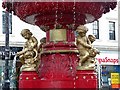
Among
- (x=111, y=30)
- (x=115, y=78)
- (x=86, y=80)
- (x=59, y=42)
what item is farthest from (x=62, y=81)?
(x=111, y=30)

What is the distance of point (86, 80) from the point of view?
3.43 meters

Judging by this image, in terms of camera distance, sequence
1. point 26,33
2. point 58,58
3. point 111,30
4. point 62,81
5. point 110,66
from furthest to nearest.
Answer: point 111,30 → point 110,66 → point 26,33 → point 58,58 → point 62,81

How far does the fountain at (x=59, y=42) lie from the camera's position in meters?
3.39

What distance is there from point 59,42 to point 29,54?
0.30 metres

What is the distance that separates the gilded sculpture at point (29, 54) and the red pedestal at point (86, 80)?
16.7 inches

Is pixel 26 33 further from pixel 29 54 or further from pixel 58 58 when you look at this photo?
pixel 58 58

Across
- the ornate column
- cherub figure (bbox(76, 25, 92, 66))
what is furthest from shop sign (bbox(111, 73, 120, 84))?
the ornate column

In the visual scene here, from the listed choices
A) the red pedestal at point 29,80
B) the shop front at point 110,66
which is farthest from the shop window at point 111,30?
the red pedestal at point 29,80

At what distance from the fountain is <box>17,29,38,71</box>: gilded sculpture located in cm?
5

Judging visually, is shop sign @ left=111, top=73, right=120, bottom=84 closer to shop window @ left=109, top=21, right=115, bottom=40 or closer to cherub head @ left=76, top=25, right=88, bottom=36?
shop window @ left=109, top=21, right=115, bottom=40

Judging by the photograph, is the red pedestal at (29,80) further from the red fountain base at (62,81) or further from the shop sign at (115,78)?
the shop sign at (115,78)

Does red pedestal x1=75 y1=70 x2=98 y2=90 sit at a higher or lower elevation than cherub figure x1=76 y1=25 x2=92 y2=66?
lower

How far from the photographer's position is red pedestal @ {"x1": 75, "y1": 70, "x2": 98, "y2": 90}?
3.43 m

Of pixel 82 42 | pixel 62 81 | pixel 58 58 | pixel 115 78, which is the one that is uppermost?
pixel 82 42
